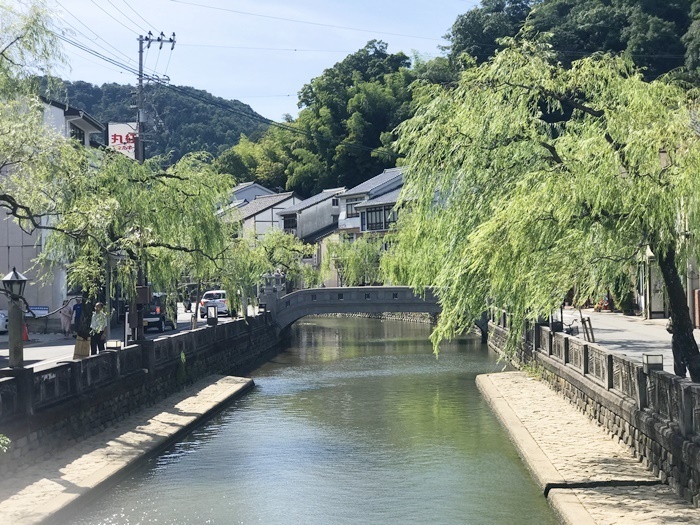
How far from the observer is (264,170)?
108 meters

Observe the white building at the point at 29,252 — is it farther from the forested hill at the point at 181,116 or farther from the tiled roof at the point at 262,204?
the forested hill at the point at 181,116

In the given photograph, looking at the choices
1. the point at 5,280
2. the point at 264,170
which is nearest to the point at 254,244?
the point at 5,280

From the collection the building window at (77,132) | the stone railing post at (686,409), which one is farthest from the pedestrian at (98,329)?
the building window at (77,132)

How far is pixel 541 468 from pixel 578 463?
0.75 m

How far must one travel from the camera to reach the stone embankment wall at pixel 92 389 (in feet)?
51.3

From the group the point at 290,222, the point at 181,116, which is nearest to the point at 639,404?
the point at 290,222

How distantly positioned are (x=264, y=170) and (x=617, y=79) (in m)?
93.6

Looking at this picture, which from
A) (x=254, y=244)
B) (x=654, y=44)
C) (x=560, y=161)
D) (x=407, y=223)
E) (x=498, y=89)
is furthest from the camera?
(x=654, y=44)

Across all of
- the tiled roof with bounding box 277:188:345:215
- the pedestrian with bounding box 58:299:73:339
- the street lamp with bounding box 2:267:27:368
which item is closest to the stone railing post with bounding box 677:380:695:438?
the street lamp with bounding box 2:267:27:368

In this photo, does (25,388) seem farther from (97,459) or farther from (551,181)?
(551,181)

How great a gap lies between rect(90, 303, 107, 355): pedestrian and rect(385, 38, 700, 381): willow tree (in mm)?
9228

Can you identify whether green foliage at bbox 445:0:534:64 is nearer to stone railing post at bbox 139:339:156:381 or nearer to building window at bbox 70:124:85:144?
building window at bbox 70:124:85:144

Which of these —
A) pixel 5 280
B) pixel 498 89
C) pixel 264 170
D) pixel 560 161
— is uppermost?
pixel 264 170

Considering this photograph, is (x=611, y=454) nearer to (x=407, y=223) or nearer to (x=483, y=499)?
(x=483, y=499)
